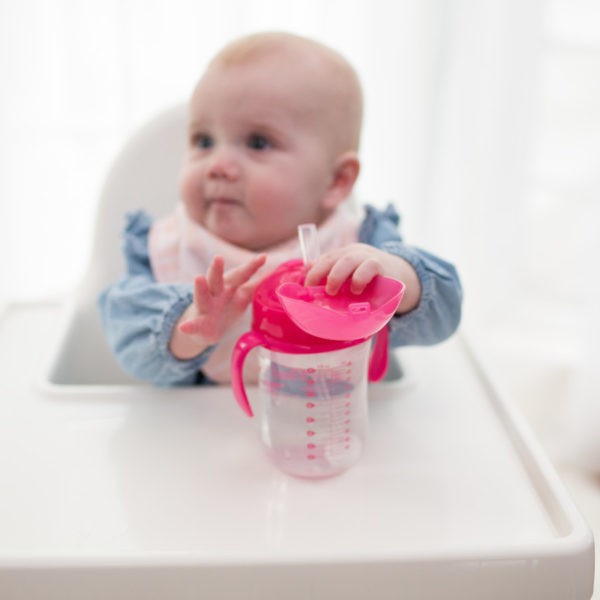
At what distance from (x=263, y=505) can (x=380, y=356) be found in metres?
0.18

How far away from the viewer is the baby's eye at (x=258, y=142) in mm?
705

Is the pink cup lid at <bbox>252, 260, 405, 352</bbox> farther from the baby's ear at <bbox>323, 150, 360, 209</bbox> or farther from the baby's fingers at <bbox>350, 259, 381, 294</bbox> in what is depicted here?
the baby's ear at <bbox>323, 150, 360, 209</bbox>

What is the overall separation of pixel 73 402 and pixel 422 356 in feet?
1.21

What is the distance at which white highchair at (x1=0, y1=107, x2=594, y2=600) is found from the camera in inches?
18.1

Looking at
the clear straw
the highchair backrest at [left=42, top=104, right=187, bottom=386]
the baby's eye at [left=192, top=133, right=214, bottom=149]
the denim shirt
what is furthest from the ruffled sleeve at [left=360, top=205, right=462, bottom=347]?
the highchair backrest at [left=42, top=104, right=187, bottom=386]

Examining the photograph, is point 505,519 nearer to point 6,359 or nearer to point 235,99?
point 235,99

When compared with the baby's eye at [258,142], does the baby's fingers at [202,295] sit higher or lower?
lower

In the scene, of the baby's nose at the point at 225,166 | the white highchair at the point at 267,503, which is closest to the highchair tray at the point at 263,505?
the white highchair at the point at 267,503

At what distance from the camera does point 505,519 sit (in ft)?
1.71

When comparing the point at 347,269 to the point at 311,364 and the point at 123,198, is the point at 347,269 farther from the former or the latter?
the point at 123,198

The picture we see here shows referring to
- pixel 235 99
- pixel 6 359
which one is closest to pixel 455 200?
pixel 235 99

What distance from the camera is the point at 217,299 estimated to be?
0.57 m

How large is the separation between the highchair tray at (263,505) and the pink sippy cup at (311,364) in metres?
0.02

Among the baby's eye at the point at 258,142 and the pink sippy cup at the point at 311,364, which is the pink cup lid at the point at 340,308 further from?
the baby's eye at the point at 258,142
